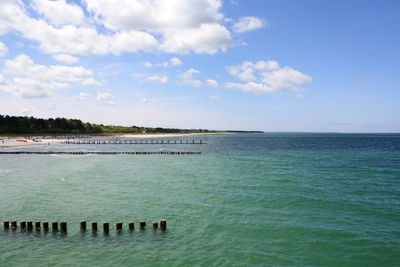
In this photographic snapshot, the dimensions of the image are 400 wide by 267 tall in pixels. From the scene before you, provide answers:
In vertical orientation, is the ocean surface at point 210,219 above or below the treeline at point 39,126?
below

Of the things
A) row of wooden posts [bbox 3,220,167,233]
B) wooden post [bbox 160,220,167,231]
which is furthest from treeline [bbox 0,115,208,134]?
wooden post [bbox 160,220,167,231]

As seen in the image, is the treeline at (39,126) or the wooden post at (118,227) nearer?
the wooden post at (118,227)

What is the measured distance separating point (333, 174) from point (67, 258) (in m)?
34.2

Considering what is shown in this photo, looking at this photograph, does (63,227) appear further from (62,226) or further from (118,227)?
(118,227)

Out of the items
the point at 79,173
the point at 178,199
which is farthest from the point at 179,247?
the point at 79,173

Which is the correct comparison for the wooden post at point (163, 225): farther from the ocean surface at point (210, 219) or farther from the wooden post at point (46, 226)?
the wooden post at point (46, 226)

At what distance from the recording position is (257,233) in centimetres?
1656

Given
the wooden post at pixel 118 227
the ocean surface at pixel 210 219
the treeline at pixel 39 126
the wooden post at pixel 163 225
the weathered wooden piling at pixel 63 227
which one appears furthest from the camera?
the treeline at pixel 39 126

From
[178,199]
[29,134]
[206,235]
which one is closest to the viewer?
[206,235]

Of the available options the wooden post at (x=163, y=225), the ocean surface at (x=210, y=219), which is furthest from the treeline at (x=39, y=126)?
the wooden post at (x=163, y=225)

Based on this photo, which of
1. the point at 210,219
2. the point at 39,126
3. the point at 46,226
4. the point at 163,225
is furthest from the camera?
the point at 39,126

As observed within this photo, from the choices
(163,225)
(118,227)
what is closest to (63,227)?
(118,227)

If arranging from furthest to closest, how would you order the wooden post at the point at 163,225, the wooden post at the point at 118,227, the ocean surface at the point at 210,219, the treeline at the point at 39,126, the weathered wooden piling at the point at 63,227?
1. the treeline at the point at 39,126
2. the wooden post at the point at 163,225
3. the wooden post at the point at 118,227
4. the weathered wooden piling at the point at 63,227
5. the ocean surface at the point at 210,219

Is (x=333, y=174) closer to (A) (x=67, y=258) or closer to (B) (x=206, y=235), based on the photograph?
(B) (x=206, y=235)
